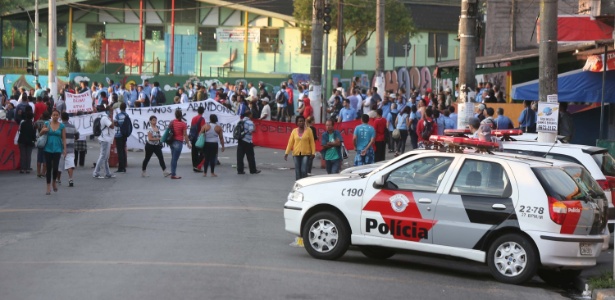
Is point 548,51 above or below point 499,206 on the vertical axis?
above

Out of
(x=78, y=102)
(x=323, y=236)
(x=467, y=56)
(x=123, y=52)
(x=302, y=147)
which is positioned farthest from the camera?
(x=123, y=52)

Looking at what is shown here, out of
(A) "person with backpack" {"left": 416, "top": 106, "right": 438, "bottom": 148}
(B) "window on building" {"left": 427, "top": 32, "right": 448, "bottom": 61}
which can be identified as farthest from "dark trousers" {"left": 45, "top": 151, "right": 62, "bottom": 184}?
(B) "window on building" {"left": 427, "top": 32, "right": 448, "bottom": 61}

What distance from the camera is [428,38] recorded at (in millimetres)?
68312

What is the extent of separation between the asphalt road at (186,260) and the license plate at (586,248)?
58 cm

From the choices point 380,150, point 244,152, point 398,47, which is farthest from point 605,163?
point 398,47

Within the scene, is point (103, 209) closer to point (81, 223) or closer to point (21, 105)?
point (81, 223)

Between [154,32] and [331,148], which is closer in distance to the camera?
[331,148]

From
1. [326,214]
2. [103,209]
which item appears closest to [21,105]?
[103,209]

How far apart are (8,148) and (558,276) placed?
16.7 m

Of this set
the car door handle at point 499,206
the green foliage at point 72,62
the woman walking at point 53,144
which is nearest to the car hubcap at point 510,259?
the car door handle at point 499,206

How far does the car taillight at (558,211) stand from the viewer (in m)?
11.4

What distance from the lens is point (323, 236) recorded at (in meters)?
12.8

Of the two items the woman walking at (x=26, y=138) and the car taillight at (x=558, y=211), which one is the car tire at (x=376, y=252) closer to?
the car taillight at (x=558, y=211)

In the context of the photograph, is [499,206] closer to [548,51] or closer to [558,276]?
[558,276]
